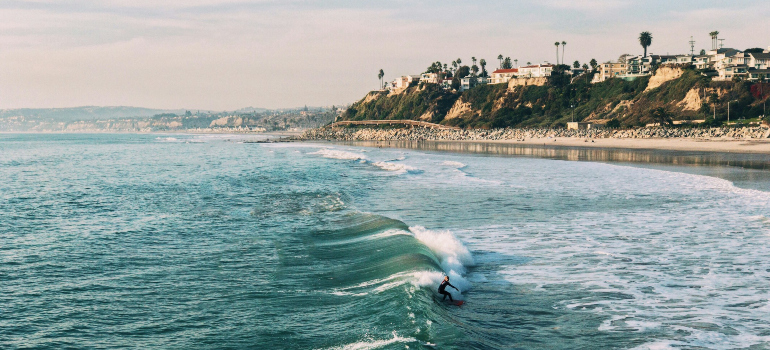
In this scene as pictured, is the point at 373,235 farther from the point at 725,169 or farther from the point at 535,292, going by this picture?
the point at 725,169

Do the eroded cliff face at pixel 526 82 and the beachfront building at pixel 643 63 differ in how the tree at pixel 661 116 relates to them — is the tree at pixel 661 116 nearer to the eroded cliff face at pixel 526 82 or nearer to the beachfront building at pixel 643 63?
the beachfront building at pixel 643 63

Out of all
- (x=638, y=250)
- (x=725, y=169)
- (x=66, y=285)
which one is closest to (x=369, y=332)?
(x=66, y=285)

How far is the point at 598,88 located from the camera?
513 feet

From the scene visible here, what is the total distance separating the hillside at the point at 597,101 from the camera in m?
110

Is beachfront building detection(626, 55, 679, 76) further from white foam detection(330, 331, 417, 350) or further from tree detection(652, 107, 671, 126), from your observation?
white foam detection(330, 331, 417, 350)

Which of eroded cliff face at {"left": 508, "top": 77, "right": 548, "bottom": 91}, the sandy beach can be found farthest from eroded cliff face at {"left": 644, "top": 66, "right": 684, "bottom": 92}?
eroded cliff face at {"left": 508, "top": 77, "right": 548, "bottom": 91}

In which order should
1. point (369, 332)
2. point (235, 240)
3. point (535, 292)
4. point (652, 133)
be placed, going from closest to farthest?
point (369, 332) < point (535, 292) < point (235, 240) < point (652, 133)

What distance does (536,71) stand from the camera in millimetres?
179875

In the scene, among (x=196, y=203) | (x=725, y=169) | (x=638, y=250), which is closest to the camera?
(x=638, y=250)

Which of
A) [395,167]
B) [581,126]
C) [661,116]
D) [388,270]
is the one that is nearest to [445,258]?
[388,270]

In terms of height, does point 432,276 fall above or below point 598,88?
below

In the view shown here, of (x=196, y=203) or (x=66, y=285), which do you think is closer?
(x=66, y=285)

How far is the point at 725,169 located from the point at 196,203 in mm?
40056

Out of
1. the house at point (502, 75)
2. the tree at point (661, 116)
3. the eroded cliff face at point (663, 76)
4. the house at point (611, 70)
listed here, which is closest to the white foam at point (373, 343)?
the tree at point (661, 116)
